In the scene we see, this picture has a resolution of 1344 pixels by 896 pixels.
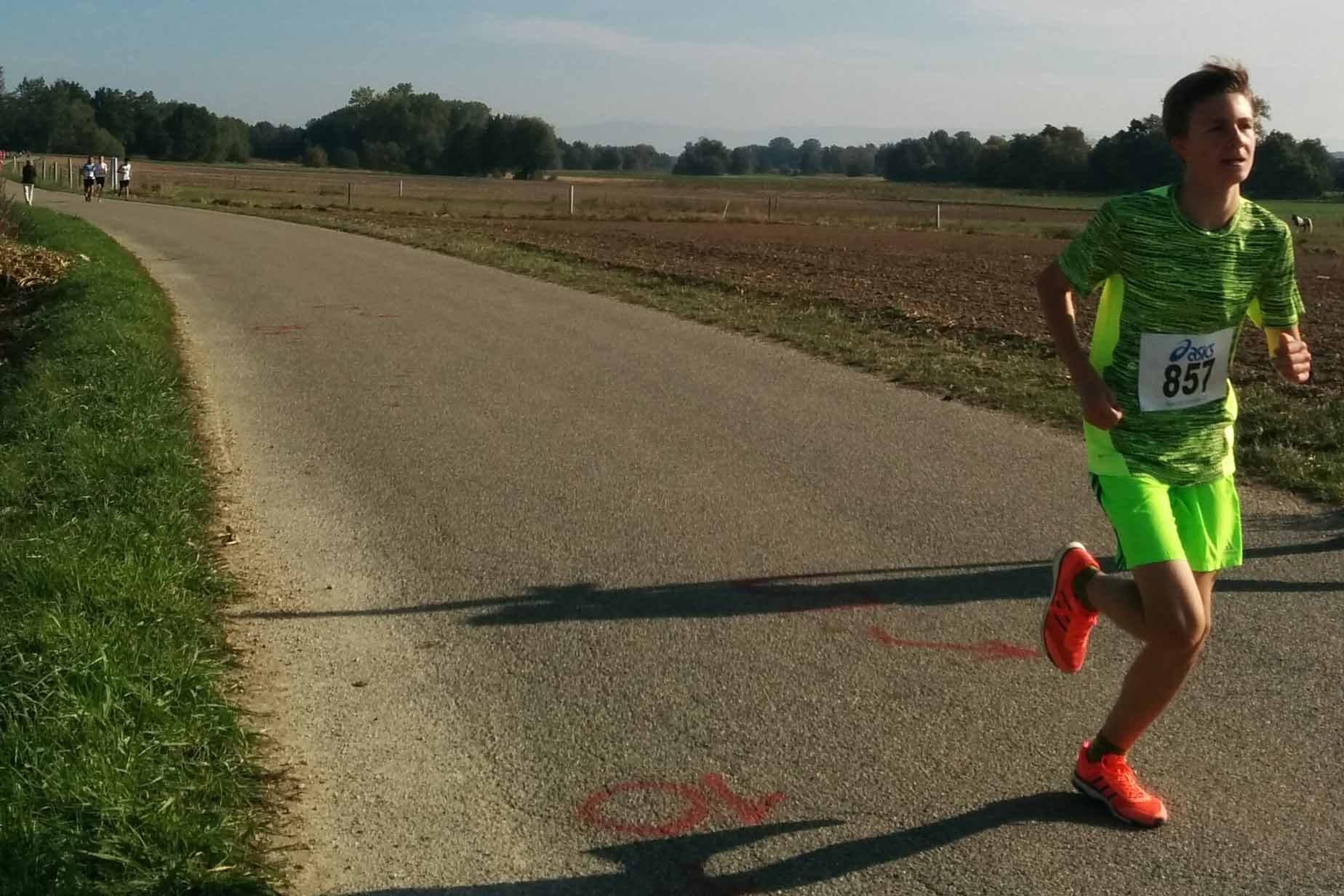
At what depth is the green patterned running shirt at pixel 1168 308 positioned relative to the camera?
3721 mm

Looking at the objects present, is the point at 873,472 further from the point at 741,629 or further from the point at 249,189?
the point at 249,189

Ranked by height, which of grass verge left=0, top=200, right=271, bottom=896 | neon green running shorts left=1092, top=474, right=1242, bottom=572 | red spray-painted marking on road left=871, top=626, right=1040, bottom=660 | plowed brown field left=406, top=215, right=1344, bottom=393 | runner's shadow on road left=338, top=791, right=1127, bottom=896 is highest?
neon green running shorts left=1092, top=474, right=1242, bottom=572

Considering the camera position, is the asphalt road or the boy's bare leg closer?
the boy's bare leg

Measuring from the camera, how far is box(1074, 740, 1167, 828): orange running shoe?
3.81 metres

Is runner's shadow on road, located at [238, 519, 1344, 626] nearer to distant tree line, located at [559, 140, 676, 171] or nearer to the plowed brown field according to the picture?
the plowed brown field

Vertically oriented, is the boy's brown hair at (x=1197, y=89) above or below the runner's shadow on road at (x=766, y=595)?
above

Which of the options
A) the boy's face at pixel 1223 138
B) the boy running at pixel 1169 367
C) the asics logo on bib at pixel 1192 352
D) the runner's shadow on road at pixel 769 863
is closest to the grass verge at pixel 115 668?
the runner's shadow on road at pixel 769 863

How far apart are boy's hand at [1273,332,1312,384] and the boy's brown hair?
2.21 ft

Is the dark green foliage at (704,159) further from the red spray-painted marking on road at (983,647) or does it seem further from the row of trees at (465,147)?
the red spray-painted marking on road at (983,647)

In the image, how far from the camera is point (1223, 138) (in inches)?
141

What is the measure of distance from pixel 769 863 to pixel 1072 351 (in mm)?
1471

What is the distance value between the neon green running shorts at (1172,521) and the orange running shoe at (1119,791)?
1.72ft

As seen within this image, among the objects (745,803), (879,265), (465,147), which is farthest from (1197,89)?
(465,147)

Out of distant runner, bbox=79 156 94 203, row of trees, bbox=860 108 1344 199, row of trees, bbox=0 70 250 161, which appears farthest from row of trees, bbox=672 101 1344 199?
row of trees, bbox=0 70 250 161
